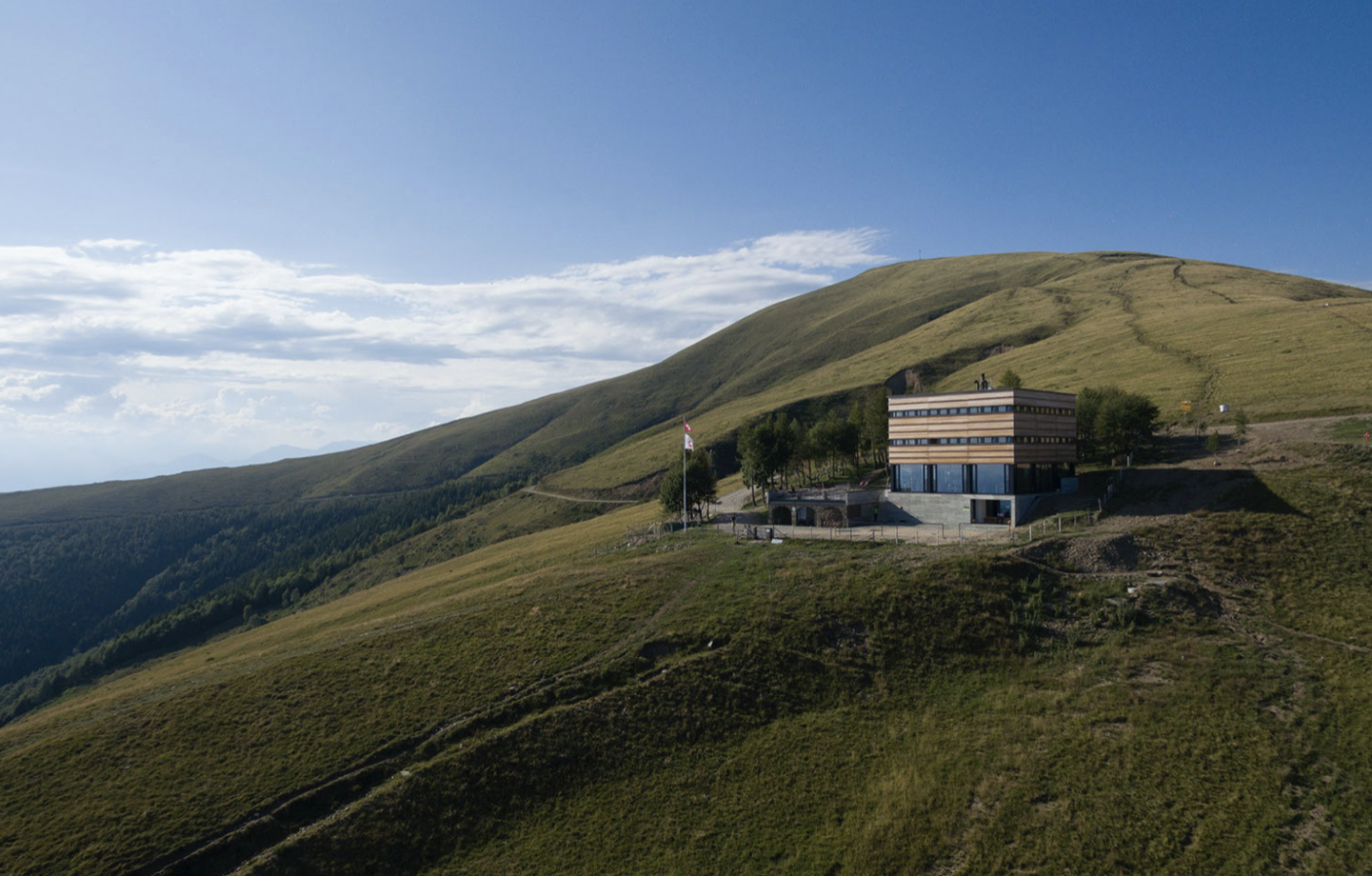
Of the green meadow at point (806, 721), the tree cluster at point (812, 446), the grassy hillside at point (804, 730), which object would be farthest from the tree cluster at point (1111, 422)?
the tree cluster at point (812, 446)

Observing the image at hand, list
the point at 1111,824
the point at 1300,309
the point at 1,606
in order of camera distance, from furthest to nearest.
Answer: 1. the point at 1,606
2. the point at 1300,309
3. the point at 1111,824

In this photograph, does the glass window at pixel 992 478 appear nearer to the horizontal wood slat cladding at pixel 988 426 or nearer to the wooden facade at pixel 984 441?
the wooden facade at pixel 984 441

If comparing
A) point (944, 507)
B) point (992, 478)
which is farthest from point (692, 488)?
point (992, 478)

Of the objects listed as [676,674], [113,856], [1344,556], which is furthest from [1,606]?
[1344,556]

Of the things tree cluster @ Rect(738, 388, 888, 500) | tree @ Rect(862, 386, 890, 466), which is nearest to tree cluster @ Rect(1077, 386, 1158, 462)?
tree @ Rect(862, 386, 890, 466)

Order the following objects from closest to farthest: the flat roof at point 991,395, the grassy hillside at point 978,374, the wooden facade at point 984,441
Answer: the wooden facade at point 984,441, the flat roof at point 991,395, the grassy hillside at point 978,374

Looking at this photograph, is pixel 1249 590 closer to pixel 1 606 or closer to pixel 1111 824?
pixel 1111 824

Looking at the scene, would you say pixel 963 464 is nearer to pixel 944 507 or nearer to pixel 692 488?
pixel 944 507
